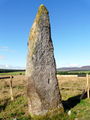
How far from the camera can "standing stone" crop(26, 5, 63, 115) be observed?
9.30 meters

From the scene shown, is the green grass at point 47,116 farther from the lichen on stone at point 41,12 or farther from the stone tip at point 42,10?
the stone tip at point 42,10

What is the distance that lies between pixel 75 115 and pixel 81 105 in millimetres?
2149

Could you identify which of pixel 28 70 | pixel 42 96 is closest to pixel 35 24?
pixel 28 70

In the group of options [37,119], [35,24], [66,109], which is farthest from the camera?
[66,109]

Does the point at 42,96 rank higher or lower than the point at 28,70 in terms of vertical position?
lower

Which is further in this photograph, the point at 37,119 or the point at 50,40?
the point at 50,40

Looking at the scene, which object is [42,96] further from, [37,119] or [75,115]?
[75,115]

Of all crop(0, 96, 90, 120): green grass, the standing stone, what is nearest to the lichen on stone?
the standing stone

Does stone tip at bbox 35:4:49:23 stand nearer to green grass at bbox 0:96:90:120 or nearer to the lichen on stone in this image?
the lichen on stone

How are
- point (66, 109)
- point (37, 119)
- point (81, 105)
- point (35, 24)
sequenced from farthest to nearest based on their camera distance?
point (81, 105)
point (66, 109)
point (35, 24)
point (37, 119)

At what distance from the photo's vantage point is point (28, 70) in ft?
31.0

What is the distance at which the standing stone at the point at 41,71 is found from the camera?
366 inches

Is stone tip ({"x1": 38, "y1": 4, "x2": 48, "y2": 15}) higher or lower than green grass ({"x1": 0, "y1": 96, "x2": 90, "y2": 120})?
higher

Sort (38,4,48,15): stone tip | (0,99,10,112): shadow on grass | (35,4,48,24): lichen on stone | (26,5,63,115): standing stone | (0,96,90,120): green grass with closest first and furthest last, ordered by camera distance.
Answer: (0,96,90,120): green grass → (26,5,63,115): standing stone → (35,4,48,24): lichen on stone → (38,4,48,15): stone tip → (0,99,10,112): shadow on grass
